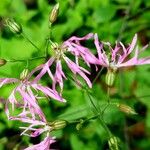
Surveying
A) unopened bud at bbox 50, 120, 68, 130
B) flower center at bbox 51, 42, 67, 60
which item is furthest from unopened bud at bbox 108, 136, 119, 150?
flower center at bbox 51, 42, 67, 60

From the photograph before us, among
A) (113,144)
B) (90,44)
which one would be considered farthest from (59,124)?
(90,44)

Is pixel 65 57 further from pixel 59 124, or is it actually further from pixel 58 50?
pixel 59 124

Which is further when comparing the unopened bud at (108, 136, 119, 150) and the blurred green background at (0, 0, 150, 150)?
the blurred green background at (0, 0, 150, 150)

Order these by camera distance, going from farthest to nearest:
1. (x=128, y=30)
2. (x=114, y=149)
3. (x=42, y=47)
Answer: (x=128, y=30) < (x=42, y=47) < (x=114, y=149)

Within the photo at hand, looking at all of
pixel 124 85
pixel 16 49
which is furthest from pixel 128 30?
pixel 16 49

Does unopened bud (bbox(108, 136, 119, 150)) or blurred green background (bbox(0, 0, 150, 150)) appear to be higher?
blurred green background (bbox(0, 0, 150, 150))

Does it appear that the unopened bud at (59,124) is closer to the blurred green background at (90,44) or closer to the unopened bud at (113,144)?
the unopened bud at (113,144)

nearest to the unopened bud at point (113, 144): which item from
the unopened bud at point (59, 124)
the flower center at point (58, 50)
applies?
the unopened bud at point (59, 124)

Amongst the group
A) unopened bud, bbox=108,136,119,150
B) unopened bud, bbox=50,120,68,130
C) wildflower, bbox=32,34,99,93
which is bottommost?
unopened bud, bbox=108,136,119,150

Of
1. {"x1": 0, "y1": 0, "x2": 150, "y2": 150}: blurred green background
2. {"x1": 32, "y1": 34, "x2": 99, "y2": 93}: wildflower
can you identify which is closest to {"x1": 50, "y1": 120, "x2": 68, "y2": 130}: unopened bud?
{"x1": 32, "y1": 34, "x2": 99, "y2": 93}: wildflower

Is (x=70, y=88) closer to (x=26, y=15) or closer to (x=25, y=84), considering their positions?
(x=26, y=15)

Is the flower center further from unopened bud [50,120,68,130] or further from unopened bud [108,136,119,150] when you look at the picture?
unopened bud [108,136,119,150]
